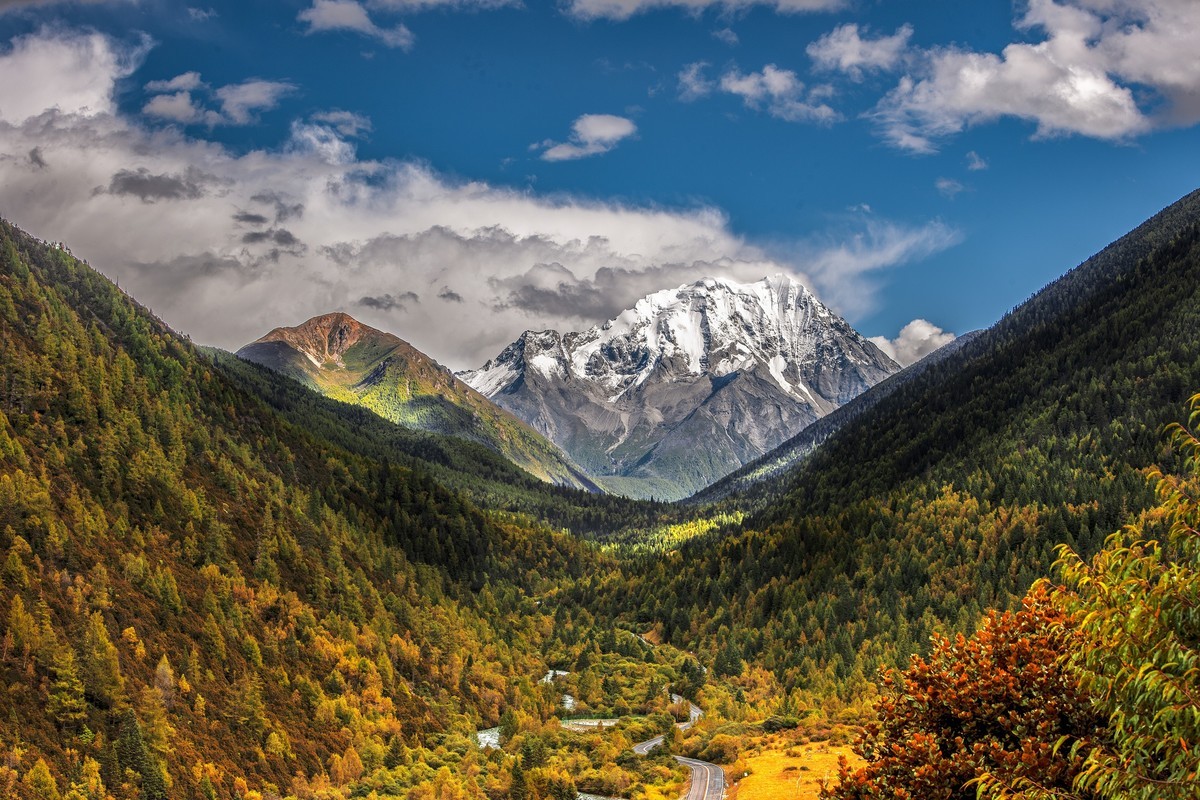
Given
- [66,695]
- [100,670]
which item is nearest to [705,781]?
[100,670]

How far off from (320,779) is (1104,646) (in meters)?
160

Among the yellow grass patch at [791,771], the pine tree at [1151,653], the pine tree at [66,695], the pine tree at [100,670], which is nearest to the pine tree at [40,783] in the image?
the pine tree at [66,695]

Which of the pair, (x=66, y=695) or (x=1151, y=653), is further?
(x=66, y=695)

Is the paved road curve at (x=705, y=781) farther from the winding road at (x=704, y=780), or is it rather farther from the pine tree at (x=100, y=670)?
the pine tree at (x=100, y=670)

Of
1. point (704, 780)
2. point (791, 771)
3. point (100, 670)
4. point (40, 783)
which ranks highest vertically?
point (100, 670)

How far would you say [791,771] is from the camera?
120 meters

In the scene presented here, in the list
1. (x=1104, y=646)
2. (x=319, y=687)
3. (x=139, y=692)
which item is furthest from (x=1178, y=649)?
(x=319, y=687)

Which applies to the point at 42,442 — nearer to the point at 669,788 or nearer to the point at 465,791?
the point at 465,791

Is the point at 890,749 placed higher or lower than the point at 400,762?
higher

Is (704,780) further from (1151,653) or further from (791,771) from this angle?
(1151,653)

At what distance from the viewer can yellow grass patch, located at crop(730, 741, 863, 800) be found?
10825 cm

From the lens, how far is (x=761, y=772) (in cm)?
12562

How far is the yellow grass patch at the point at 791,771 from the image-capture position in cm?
10825

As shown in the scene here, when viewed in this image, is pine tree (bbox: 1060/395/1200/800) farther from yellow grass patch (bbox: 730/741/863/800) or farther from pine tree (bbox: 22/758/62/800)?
pine tree (bbox: 22/758/62/800)
